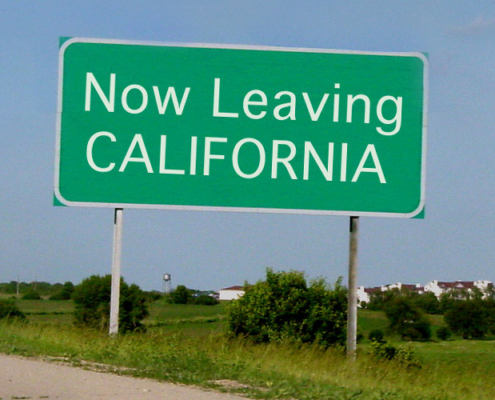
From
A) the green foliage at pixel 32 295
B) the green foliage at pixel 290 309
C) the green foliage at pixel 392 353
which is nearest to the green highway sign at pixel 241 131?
the green foliage at pixel 392 353

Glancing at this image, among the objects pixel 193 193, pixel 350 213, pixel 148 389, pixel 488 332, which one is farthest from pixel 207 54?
pixel 488 332

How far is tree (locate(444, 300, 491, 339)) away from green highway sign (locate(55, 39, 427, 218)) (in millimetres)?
64876

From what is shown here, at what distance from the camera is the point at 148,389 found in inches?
361

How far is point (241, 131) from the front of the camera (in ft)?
48.3

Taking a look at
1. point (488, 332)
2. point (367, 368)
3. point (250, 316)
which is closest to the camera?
point (367, 368)

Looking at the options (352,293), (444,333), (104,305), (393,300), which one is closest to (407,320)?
(393,300)

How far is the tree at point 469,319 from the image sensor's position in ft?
254

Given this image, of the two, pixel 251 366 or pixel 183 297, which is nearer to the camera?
pixel 251 366

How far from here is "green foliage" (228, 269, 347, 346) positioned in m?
27.8

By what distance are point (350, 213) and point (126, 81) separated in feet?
14.4

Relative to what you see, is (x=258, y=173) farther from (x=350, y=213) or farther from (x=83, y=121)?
(x=83, y=121)

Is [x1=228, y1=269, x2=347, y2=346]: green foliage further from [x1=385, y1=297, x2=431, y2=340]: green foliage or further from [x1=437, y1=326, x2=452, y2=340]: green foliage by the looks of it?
[x1=437, y1=326, x2=452, y2=340]: green foliage

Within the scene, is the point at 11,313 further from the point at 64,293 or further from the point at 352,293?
the point at 64,293

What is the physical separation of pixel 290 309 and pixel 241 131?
55.9ft
